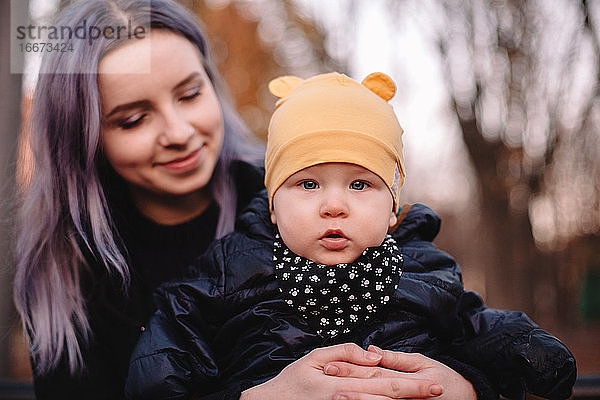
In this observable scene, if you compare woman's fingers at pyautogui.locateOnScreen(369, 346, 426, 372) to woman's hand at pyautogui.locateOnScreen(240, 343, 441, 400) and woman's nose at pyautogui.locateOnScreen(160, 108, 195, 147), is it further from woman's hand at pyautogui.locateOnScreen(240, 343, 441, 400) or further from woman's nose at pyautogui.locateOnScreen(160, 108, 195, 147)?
woman's nose at pyautogui.locateOnScreen(160, 108, 195, 147)

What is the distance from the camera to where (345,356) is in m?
1.34

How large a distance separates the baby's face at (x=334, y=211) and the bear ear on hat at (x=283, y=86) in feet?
1.26

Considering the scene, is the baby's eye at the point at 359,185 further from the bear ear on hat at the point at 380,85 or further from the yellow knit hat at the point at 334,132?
the bear ear on hat at the point at 380,85

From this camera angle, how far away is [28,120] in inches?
80.7

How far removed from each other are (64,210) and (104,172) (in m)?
0.20

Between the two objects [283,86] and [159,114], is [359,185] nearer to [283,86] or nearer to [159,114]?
[283,86]

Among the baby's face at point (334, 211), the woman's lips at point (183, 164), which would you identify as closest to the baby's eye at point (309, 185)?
the baby's face at point (334, 211)

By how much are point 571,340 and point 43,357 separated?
9.01m

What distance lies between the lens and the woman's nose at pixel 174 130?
70.8 inches

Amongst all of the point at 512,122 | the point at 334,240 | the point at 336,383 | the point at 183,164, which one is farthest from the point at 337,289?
the point at 512,122

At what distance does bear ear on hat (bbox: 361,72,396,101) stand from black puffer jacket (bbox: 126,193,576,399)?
475mm

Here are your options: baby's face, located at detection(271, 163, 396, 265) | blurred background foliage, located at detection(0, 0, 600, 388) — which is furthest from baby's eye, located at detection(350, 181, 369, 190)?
blurred background foliage, located at detection(0, 0, 600, 388)

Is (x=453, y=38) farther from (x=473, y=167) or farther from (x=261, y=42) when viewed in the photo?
(x=261, y=42)

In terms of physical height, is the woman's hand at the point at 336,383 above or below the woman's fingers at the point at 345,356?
below
